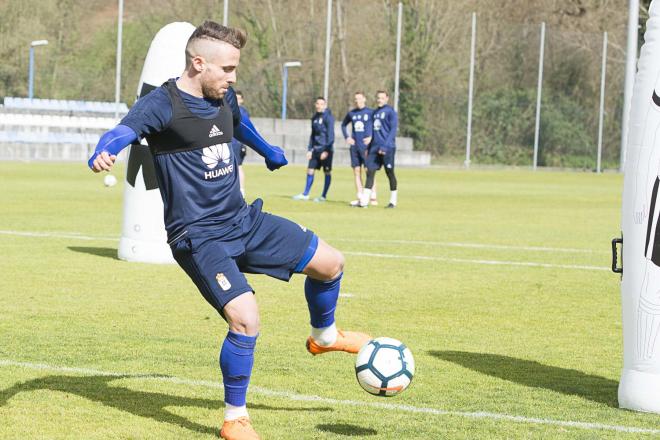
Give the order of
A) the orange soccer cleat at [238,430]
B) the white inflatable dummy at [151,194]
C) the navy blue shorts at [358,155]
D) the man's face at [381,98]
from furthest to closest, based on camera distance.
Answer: the navy blue shorts at [358,155] → the man's face at [381,98] → the white inflatable dummy at [151,194] → the orange soccer cleat at [238,430]

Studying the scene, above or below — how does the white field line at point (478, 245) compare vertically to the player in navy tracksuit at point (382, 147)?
below

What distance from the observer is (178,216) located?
5.38 m

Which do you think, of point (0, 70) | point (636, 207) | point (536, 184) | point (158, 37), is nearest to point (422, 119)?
point (536, 184)

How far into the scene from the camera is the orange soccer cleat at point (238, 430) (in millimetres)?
5078

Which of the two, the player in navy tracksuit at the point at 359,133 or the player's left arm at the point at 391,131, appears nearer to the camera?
the player's left arm at the point at 391,131

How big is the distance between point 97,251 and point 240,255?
819cm

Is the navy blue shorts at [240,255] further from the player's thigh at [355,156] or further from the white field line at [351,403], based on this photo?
the player's thigh at [355,156]

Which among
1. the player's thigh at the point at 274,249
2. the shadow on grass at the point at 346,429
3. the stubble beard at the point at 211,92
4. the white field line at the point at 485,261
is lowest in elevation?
the white field line at the point at 485,261

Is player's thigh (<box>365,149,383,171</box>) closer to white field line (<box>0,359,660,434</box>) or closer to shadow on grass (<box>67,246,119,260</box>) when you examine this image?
shadow on grass (<box>67,246,119,260</box>)

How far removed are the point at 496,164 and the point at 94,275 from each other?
39.7m

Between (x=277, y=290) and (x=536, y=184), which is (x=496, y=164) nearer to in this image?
(x=536, y=184)

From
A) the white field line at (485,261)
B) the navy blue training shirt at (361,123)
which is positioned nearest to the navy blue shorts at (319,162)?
the navy blue training shirt at (361,123)

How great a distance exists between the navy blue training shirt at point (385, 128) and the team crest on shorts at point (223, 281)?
680 inches

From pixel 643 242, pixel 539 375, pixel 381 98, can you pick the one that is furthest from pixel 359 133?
pixel 643 242
